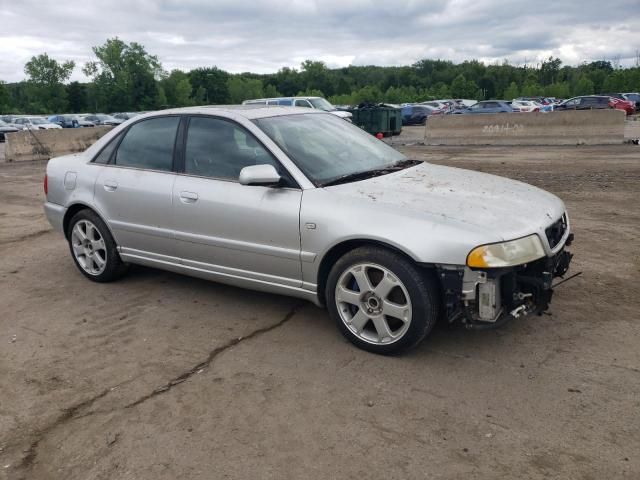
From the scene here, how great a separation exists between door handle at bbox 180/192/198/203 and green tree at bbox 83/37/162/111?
86330 mm

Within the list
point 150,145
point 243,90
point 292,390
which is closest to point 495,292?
point 292,390

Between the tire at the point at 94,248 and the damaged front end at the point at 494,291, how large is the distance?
3.12 m

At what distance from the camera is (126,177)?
4922 mm

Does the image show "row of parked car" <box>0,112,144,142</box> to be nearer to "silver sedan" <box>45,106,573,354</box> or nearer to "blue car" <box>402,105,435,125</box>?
"blue car" <box>402,105,435,125</box>

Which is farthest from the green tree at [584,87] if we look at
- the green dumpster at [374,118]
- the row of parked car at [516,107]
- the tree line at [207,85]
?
the green dumpster at [374,118]

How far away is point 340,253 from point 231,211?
2.98ft

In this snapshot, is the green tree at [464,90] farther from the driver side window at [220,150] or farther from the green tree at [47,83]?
the driver side window at [220,150]

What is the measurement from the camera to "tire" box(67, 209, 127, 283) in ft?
16.9

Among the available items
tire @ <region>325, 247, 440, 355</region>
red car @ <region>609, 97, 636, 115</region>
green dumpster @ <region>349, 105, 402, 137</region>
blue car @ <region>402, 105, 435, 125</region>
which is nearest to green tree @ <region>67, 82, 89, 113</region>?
blue car @ <region>402, 105, 435, 125</region>

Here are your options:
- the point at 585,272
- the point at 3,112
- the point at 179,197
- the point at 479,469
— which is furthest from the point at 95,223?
the point at 3,112

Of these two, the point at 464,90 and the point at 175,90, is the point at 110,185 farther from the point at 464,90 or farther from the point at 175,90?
the point at 175,90

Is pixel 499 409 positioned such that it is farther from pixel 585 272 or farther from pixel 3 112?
pixel 3 112

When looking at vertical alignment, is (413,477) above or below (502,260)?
below

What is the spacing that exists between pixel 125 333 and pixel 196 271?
2.35ft
